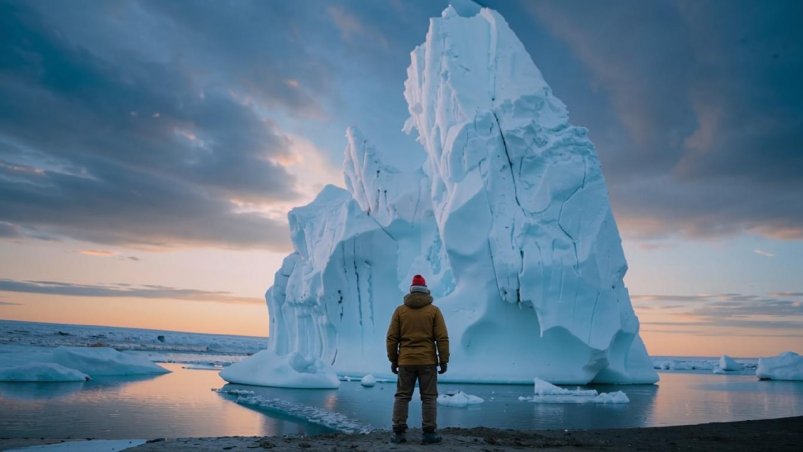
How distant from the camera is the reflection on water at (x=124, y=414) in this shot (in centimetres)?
741

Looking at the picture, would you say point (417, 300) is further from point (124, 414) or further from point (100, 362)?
point (100, 362)

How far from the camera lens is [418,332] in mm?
4996

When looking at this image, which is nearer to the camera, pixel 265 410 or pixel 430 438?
pixel 430 438

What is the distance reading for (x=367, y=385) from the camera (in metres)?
16.6

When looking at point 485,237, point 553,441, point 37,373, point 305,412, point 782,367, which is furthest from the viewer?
point 782,367

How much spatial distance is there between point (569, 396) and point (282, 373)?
277 inches

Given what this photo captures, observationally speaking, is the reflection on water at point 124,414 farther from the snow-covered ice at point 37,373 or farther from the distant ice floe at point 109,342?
the distant ice floe at point 109,342

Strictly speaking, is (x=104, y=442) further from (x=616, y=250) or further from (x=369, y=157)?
(x=369, y=157)

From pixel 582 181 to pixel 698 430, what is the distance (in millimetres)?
11547

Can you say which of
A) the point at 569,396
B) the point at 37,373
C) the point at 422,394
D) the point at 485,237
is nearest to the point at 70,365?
the point at 37,373

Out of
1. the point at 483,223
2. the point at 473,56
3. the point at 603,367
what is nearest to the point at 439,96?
the point at 473,56

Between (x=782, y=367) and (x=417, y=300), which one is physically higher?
(x=417, y=300)

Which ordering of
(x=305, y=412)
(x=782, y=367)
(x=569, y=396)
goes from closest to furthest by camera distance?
(x=305, y=412) → (x=569, y=396) → (x=782, y=367)

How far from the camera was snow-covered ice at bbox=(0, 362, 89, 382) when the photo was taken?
1451 cm
